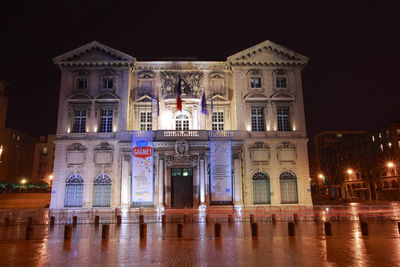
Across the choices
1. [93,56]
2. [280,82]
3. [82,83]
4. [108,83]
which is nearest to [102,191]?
[108,83]

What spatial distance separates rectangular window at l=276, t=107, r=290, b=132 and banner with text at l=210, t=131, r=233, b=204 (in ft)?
21.3

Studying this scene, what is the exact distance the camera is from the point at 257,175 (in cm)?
3447

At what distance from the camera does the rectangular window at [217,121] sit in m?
36.4

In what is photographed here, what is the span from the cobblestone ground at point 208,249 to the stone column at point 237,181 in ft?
55.4

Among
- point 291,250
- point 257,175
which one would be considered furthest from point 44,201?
point 291,250

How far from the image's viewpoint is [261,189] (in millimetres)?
34219

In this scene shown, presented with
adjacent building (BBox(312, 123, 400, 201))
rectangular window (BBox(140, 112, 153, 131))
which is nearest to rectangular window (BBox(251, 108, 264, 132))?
rectangular window (BBox(140, 112, 153, 131))

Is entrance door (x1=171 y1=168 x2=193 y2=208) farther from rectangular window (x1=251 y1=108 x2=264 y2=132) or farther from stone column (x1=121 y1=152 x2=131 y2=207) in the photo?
rectangular window (x1=251 y1=108 x2=264 y2=132)

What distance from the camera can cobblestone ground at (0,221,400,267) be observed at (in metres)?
9.76

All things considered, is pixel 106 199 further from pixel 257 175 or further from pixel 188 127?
pixel 257 175

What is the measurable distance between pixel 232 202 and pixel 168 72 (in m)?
15.8

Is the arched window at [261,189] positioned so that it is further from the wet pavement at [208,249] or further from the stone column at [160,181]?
the wet pavement at [208,249]

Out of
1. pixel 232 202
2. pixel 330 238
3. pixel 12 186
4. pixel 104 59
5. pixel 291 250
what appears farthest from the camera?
pixel 12 186

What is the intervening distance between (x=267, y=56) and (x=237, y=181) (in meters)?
14.4
